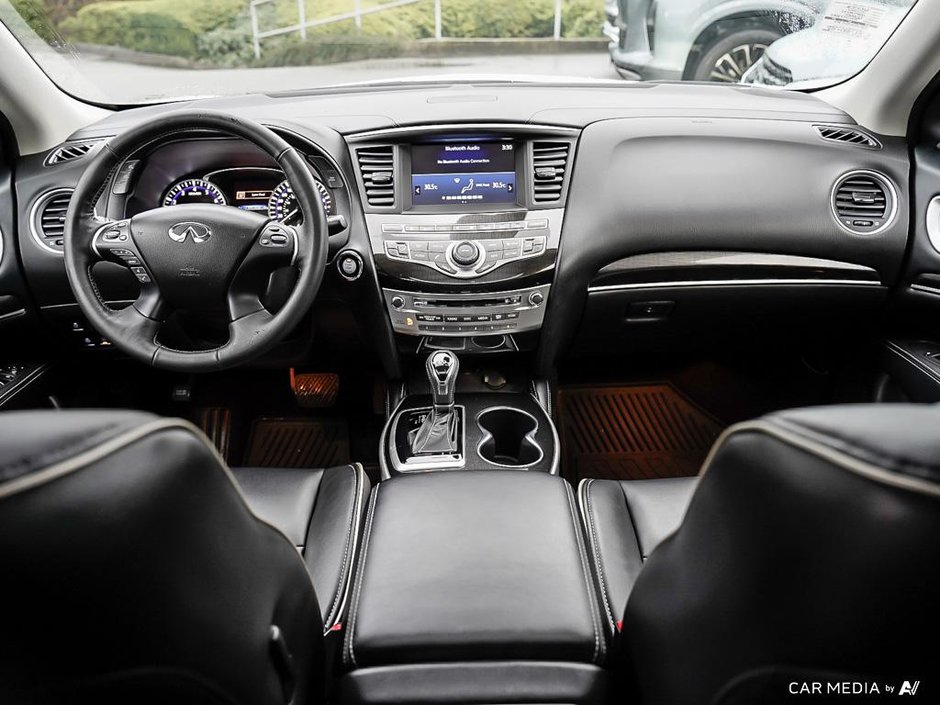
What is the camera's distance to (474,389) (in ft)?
7.16

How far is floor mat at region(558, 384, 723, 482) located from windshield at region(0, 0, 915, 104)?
1.06 m

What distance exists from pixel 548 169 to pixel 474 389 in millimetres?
666

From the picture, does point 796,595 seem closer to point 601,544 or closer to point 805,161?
point 601,544

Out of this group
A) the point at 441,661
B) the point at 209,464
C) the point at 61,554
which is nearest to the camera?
the point at 61,554

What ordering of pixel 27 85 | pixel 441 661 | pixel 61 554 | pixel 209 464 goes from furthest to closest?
1. pixel 27 85
2. pixel 441 661
3. pixel 209 464
4. pixel 61 554

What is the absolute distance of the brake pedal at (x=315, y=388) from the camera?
8.23 feet

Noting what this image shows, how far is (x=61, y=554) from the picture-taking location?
0.55 meters

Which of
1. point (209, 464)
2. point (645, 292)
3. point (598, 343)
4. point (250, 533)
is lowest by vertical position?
point (598, 343)

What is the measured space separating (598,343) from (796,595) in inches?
65.4

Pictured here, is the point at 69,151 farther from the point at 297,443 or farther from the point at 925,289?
the point at 925,289

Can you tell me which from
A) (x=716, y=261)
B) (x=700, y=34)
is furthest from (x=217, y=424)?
(x=700, y=34)

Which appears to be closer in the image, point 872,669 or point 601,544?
point 872,669

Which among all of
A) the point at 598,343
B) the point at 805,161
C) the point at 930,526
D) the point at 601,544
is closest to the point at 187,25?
the point at 598,343

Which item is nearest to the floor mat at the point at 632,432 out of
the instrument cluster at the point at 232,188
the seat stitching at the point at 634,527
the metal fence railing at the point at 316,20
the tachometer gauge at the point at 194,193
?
the seat stitching at the point at 634,527
